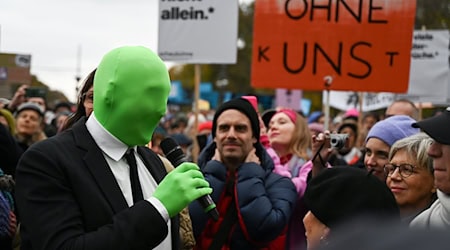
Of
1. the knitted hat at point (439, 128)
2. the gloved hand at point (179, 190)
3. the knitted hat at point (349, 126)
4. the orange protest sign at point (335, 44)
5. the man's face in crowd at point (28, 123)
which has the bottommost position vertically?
the knitted hat at point (349, 126)

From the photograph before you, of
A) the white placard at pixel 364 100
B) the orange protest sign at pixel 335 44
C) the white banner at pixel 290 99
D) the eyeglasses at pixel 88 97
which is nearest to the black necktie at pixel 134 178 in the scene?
the eyeglasses at pixel 88 97

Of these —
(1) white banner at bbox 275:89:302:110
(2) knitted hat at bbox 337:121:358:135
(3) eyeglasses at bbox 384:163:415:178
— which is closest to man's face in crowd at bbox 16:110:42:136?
(2) knitted hat at bbox 337:121:358:135

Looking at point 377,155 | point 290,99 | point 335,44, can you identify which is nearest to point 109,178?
point 377,155

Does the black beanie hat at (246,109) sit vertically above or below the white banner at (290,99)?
above

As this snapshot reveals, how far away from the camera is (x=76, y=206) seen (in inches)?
85.6

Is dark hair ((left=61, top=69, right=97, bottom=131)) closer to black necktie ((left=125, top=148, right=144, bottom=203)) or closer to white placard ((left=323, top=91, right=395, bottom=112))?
black necktie ((left=125, top=148, right=144, bottom=203))

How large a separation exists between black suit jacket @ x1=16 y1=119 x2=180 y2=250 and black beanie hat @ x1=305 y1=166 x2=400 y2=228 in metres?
0.49

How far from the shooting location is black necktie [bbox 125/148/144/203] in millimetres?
2338

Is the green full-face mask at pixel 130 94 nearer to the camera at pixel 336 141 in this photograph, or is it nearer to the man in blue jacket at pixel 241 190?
the man in blue jacket at pixel 241 190

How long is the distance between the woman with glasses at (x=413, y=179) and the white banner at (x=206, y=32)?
132 inches

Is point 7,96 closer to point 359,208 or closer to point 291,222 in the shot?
point 291,222

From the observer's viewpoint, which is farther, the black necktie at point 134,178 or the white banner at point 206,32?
the white banner at point 206,32

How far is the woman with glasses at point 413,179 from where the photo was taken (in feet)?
10.7

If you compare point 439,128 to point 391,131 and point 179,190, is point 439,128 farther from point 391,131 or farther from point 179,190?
point 391,131
